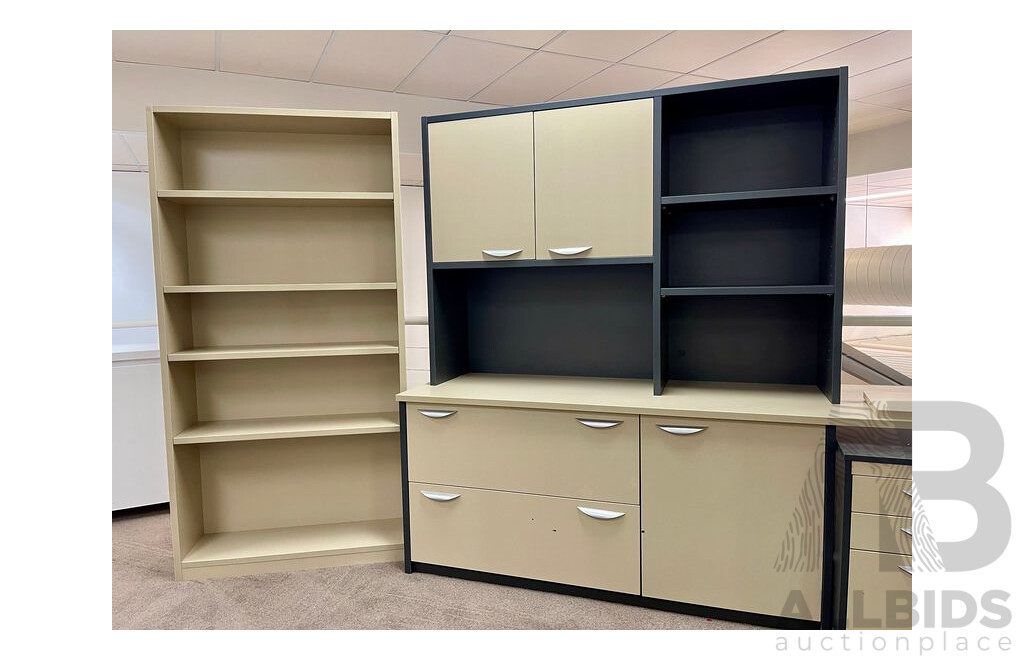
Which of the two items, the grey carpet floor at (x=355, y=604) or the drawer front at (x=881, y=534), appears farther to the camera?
the grey carpet floor at (x=355, y=604)

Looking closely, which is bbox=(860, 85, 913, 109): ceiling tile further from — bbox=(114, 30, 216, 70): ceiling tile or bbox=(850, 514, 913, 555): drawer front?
bbox=(114, 30, 216, 70): ceiling tile

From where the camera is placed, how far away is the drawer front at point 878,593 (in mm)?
1695

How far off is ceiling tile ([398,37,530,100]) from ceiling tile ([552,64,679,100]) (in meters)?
0.55

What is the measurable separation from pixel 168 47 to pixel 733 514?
3243mm

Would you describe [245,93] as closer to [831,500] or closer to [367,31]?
[367,31]

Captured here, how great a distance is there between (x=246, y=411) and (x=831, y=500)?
2.28 meters

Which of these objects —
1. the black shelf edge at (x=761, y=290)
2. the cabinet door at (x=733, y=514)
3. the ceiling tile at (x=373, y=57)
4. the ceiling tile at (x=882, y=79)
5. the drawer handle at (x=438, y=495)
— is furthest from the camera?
the ceiling tile at (x=882, y=79)

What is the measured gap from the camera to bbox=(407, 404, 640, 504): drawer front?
2.06 metres

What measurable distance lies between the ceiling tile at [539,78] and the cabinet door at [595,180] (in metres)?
1.20

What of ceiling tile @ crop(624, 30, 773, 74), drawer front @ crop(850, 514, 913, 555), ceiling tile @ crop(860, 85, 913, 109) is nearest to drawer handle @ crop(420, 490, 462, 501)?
drawer front @ crop(850, 514, 913, 555)

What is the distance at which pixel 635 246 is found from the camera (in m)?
2.18

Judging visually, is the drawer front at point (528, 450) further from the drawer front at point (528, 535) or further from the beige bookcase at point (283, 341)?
the beige bookcase at point (283, 341)

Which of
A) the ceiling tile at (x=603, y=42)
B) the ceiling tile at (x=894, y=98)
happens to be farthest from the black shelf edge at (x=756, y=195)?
the ceiling tile at (x=894, y=98)

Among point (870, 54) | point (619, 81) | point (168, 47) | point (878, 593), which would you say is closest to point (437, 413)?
point (878, 593)
